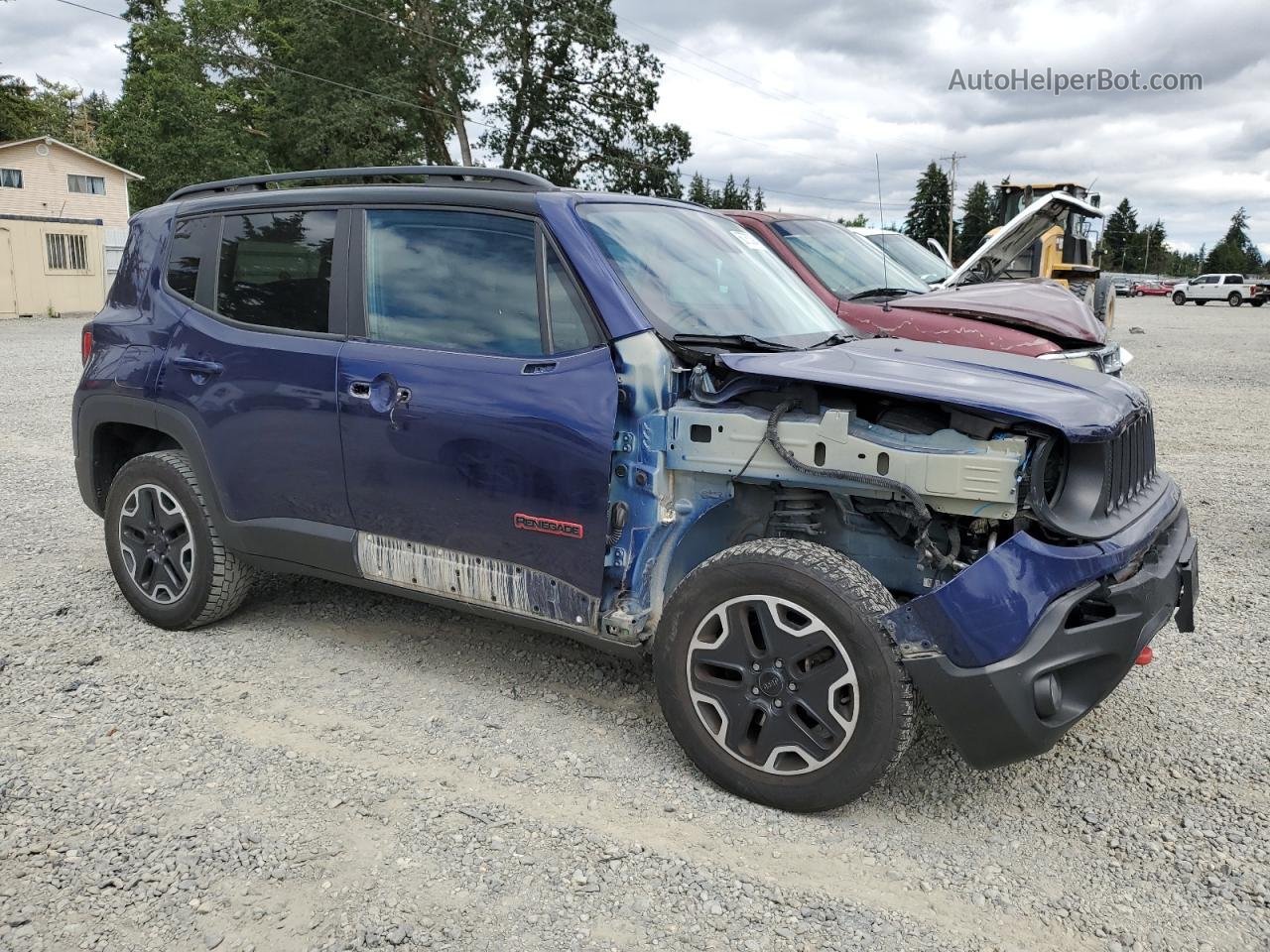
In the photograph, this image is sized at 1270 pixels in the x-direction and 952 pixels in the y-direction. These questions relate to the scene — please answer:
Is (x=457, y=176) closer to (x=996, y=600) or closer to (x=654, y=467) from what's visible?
(x=654, y=467)

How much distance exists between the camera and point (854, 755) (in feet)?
9.99

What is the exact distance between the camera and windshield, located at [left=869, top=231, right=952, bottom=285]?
9617 millimetres

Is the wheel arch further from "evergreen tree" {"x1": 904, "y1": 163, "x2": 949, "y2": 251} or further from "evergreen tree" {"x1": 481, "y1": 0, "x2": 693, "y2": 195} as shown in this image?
"evergreen tree" {"x1": 481, "y1": 0, "x2": 693, "y2": 195}

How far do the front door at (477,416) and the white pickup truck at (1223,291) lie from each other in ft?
183

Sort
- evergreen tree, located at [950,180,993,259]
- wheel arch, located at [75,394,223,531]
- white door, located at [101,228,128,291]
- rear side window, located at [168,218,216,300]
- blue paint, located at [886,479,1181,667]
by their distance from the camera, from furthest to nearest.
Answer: evergreen tree, located at [950,180,993,259]
white door, located at [101,228,128,291]
rear side window, located at [168,218,216,300]
wheel arch, located at [75,394,223,531]
blue paint, located at [886,479,1181,667]

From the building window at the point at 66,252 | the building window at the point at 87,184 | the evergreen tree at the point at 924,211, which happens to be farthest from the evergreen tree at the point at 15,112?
the evergreen tree at the point at 924,211

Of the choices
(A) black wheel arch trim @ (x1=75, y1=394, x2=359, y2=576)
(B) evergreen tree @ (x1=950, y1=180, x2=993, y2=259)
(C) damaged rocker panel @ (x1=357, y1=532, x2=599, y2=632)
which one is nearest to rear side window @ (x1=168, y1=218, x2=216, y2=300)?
(A) black wheel arch trim @ (x1=75, y1=394, x2=359, y2=576)

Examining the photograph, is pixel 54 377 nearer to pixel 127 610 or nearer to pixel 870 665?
pixel 127 610

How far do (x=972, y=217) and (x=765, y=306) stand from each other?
69.3m

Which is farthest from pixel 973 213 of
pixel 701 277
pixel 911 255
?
pixel 701 277

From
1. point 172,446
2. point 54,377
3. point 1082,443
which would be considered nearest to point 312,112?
point 54,377

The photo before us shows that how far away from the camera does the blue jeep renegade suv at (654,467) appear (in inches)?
117

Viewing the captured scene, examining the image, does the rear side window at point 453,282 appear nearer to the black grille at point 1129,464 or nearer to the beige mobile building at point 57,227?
the black grille at point 1129,464

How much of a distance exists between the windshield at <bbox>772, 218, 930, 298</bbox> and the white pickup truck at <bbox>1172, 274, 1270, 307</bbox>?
166 ft
